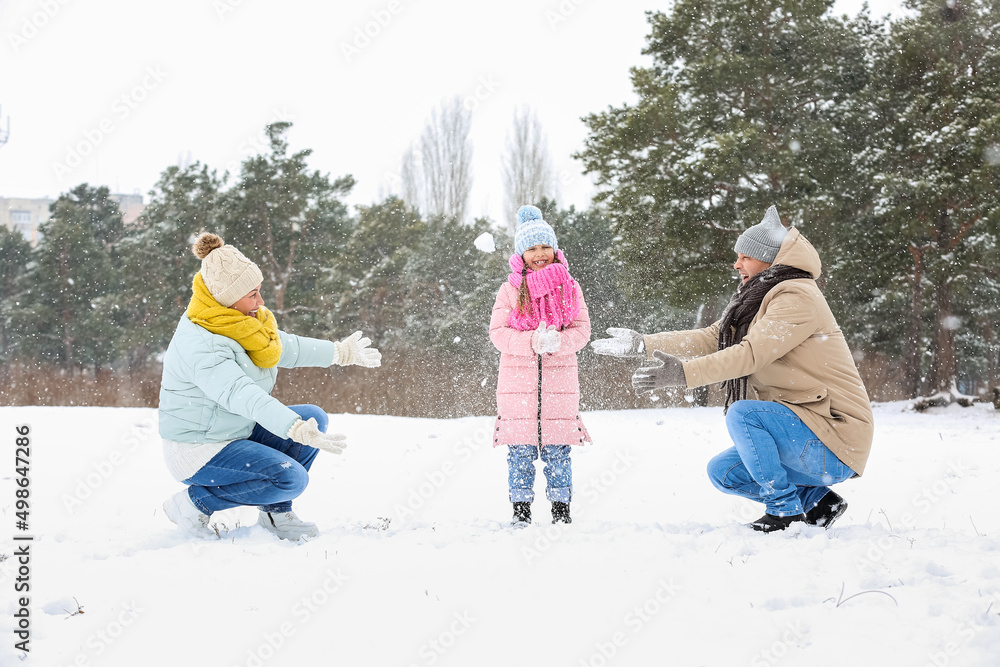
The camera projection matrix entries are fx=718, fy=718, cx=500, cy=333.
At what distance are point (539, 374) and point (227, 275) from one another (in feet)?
5.82

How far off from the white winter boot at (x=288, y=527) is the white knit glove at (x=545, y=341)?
4.94ft

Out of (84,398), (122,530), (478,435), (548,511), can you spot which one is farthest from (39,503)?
(84,398)

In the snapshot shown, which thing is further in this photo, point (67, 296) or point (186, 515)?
point (67, 296)

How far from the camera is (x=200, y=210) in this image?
22.6 m

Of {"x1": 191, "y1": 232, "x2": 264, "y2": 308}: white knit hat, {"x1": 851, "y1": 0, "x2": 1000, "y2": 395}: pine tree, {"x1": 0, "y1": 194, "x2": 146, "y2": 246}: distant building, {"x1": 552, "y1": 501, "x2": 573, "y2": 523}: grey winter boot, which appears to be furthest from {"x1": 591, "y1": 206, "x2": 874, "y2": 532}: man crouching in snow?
{"x1": 0, "y1": 194, "x2": 146, "y2": 246}: distant building

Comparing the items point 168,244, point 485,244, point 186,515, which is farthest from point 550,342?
point 168,244

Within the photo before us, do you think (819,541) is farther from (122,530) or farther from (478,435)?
(478,435)

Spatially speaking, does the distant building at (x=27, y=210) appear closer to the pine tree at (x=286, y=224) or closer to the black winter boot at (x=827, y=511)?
the pine tree at (x=286, y=224)

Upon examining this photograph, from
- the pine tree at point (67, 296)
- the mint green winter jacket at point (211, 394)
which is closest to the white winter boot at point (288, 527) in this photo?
the mint green winter jacket at point (211, 394)

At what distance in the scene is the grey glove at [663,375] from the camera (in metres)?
3.27

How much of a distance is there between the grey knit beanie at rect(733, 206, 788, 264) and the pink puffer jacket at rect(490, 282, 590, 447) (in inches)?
35.9

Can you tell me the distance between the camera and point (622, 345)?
377 cm

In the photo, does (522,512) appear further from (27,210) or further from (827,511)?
(27,210)

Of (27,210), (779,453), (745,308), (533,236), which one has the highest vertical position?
(27,210)
